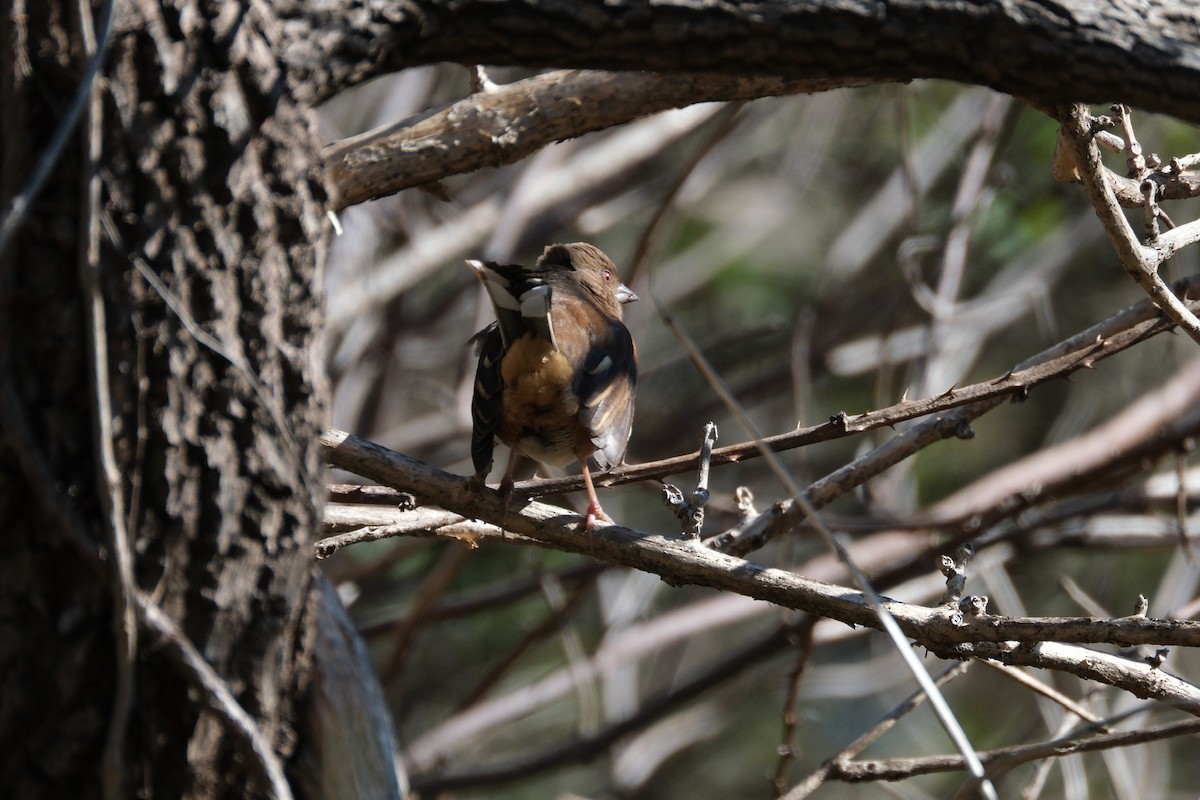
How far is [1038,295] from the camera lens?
696 centimetres

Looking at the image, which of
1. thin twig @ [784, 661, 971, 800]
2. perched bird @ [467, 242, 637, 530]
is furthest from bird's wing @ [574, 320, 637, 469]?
thin twig @ [784, 661, 971, 800]

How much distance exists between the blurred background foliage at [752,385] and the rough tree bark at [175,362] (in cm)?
371

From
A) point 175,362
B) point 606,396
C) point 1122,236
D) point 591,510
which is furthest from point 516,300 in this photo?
point 175,362

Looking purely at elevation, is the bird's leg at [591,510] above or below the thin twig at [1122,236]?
below

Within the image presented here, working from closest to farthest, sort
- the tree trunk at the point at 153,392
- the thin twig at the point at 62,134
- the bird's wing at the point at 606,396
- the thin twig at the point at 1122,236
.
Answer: the thin twig at the point at 62,134 → the tree trunk at the point at 153,392 → the thin twig at the point at 1122,236 → the bird's wing at the point at 606,396

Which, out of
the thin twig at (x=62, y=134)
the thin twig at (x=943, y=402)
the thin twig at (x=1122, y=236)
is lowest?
the thin twig at (x=943, y=402)

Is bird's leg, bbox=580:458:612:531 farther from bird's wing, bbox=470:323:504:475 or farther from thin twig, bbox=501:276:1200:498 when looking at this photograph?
bird's wing, bbox=470:323:504:475

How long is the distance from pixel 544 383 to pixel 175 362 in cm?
211

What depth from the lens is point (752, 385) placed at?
8109 mm

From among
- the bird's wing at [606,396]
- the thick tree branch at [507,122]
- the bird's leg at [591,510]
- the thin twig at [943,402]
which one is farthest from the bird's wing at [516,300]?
the thin twig at [943,402]

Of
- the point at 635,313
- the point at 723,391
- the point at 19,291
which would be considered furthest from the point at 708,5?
the point at 635,313

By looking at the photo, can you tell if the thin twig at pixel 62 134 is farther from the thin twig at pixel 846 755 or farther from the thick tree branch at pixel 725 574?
the thin twig at pixel 846 755

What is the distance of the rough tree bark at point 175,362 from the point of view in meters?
1.65

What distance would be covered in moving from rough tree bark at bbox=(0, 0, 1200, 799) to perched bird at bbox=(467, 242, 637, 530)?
174cm
